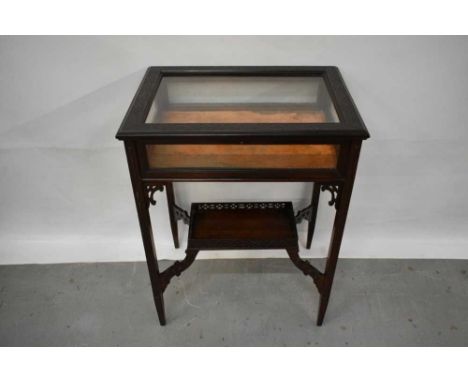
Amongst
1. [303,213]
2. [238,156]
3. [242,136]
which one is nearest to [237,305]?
[303,213]

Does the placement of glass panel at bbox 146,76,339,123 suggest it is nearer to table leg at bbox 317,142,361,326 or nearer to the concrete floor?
table leg at bbox 317,142,361,326

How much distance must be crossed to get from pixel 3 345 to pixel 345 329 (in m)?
1.39

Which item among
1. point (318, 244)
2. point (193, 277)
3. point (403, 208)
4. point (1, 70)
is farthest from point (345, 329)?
point (1, 70)

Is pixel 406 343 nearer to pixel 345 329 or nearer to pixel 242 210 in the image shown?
pixel 345 329

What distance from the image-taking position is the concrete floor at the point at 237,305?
143 cm

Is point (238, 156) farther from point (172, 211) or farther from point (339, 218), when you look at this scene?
point (172, 211)

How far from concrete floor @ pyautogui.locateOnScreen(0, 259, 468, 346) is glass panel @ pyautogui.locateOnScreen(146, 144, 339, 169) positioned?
78 cm

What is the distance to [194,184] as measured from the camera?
154 cm

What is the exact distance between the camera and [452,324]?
4.79ft

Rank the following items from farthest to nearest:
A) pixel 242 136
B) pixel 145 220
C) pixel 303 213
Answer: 1. pixel 303 213
2. pixel 145 220
3. pixel 242 136

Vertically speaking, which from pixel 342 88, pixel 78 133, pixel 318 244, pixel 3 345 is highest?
pixel 342 88

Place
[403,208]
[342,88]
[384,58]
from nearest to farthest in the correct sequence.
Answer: [342,88] < [384,58] < [403,208]

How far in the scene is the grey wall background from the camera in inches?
46.4

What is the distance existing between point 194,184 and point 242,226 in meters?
0.31
